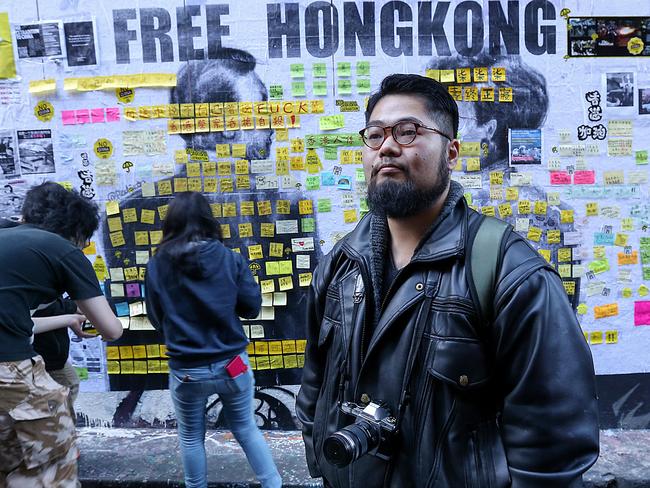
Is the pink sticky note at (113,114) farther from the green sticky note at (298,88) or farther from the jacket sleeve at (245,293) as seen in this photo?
the jacket sleeve at (245,293)

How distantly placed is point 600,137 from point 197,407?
11.5ft

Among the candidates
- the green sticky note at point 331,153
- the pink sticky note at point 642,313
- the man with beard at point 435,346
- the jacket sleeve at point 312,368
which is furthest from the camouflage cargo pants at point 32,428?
the pink sticky note at point 642,313

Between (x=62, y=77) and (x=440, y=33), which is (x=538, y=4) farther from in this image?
(x=62, y=77)

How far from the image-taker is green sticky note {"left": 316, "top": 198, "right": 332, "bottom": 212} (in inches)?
180

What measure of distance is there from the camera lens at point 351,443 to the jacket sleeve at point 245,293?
6.01ft

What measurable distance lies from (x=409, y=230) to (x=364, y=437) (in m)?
0.65

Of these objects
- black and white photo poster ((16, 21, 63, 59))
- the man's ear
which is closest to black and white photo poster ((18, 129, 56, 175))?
black and white photo poster ((16, 21, 63, 59))

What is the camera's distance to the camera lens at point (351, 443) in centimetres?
158

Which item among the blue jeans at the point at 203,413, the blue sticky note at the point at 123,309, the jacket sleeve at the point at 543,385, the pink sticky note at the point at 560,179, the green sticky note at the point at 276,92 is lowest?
the blue jeans at the point at 203,413

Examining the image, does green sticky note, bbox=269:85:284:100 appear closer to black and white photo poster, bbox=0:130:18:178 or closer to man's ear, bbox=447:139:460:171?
black and white photo poster, bbox=0:130:18:178

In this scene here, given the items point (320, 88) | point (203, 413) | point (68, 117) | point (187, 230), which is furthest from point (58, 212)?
point (320, 88)

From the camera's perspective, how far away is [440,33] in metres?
4.44

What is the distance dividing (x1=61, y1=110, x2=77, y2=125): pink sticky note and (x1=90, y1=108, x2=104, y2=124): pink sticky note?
0.13m

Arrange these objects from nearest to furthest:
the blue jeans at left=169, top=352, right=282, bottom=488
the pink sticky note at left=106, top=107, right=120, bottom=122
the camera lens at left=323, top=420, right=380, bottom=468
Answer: the camera lens at left=323, top=420, right=380, bottom=468 → the blue jeans at left=169, top=352, right=282, bottom=488 → the pink sticky note at left=106, top=107, right=120, bottom=122
